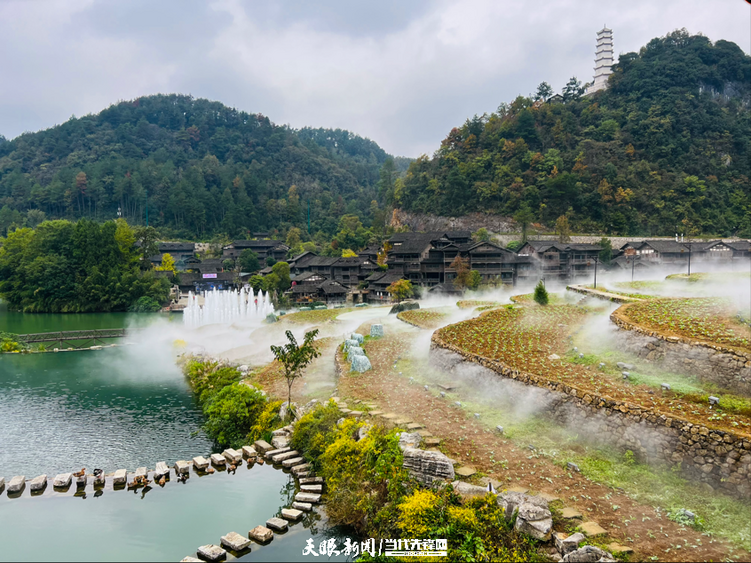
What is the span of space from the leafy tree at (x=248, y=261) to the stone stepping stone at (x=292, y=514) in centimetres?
6630

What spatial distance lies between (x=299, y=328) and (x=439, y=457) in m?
24.4

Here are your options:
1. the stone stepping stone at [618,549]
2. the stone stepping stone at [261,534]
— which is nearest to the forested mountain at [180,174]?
the stone stepping stone at [261,534]

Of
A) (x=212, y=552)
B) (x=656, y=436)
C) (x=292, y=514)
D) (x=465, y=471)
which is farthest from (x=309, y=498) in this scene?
(x=656, y=436)

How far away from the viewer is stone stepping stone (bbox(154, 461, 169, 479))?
15484 mm

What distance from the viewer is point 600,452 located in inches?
452

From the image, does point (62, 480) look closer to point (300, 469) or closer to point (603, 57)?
point (300, 469)

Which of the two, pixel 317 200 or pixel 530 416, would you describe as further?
pixel 317 200

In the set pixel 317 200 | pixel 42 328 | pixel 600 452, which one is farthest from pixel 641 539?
pixel 317 200

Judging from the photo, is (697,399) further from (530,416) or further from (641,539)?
(641,539)

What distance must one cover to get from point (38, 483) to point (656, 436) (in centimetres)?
1745

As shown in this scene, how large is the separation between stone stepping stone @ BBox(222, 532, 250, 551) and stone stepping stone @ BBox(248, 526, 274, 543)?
9.8 inches

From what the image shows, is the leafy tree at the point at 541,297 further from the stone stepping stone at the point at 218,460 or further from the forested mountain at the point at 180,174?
the forested mountain at the point at 180,174

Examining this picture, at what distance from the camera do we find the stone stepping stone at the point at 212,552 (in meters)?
11.0

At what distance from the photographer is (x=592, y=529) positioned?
8.67m
